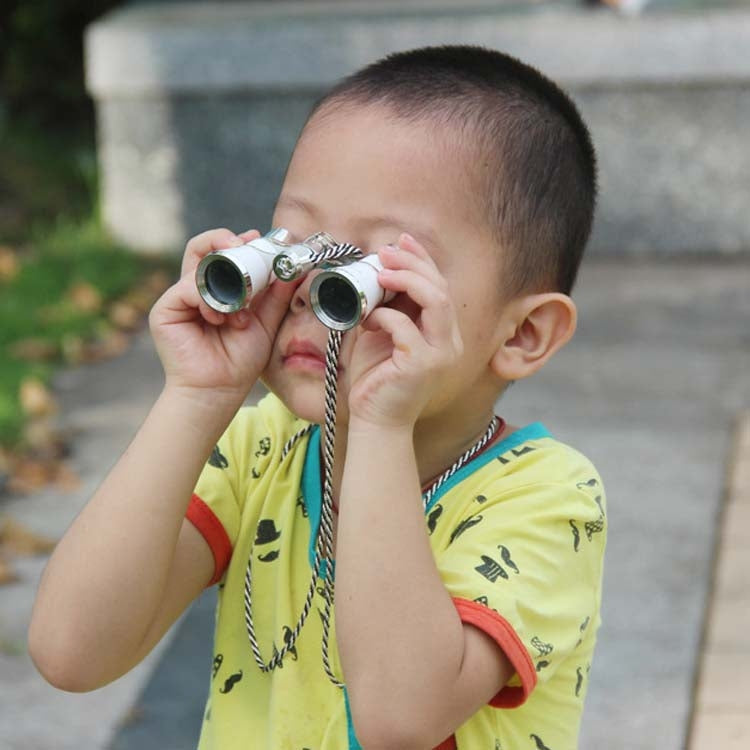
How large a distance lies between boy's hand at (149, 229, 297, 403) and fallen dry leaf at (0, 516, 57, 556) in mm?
2080

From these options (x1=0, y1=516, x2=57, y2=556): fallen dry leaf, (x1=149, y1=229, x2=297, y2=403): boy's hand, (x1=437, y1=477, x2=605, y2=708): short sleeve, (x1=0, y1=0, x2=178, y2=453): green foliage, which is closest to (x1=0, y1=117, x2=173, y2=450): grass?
(x1=0, y1=0, x2=178, y2=453): green foliage

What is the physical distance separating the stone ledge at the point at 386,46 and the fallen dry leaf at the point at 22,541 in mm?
3345

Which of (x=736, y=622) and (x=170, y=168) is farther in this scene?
(x=170, y=168)

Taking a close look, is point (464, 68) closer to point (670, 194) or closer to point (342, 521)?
point (342, 521)

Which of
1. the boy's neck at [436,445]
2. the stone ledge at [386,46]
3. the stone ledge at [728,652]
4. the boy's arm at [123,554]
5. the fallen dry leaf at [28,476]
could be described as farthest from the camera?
the stone ledge at [386,46]

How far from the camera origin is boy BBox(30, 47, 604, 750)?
72.7 inches

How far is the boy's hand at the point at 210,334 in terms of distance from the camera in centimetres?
202

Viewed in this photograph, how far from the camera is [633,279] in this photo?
672 cm

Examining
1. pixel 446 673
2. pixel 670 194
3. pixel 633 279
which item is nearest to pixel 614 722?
pixel 446 673

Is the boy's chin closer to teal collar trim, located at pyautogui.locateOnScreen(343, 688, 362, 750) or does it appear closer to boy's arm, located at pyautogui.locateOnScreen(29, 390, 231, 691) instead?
boy's arm, located at pyautogui.locateOnScreen(29, 390, 231, 691)

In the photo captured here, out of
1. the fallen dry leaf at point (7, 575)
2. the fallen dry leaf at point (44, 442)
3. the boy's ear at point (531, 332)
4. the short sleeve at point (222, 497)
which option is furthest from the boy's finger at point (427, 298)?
the fallen dry leaf at point (44, 442)

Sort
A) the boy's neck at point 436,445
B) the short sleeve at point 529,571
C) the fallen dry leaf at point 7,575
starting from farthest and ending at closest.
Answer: the fallen dry leaf at point 7,575 → the boy's neck at point 436,445 → the short sleeve at point 529,571

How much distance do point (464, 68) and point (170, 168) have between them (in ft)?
16.9

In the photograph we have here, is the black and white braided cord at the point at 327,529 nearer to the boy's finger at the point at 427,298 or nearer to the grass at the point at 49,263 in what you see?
the boy's finger at the point at 427,298
